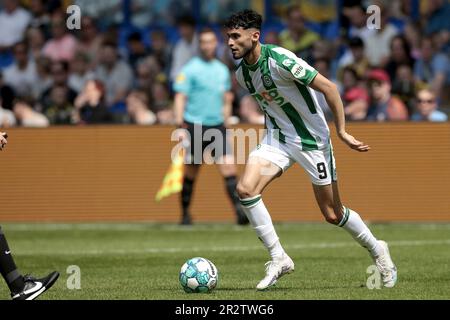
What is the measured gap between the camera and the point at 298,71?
393 inches

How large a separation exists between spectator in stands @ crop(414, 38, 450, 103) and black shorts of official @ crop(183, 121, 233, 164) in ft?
11.6

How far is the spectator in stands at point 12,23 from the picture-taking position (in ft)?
69.9

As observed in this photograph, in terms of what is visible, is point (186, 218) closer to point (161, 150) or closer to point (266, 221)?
point (161, 150)

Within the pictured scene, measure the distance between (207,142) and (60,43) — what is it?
498 cm

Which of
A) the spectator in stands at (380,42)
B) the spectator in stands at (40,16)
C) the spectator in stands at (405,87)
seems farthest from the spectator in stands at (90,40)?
the spectator in stands at (405,87)

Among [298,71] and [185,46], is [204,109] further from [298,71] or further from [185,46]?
[298,71]

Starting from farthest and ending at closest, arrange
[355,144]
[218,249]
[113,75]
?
[113,75] → [218,249] → [355,144]

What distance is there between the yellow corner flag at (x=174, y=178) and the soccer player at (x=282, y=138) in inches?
276

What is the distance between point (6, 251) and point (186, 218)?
8.35m

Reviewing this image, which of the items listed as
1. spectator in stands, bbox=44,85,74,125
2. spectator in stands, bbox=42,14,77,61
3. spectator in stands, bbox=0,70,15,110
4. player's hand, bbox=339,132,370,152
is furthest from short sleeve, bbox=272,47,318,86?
spectator in stands, bbox=42,14,77,61

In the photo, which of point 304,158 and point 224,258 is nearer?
point 304,158

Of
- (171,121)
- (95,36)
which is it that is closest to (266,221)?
(171,121)

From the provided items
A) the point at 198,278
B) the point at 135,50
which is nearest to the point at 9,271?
the point at 198,278

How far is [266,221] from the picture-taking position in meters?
10.2
